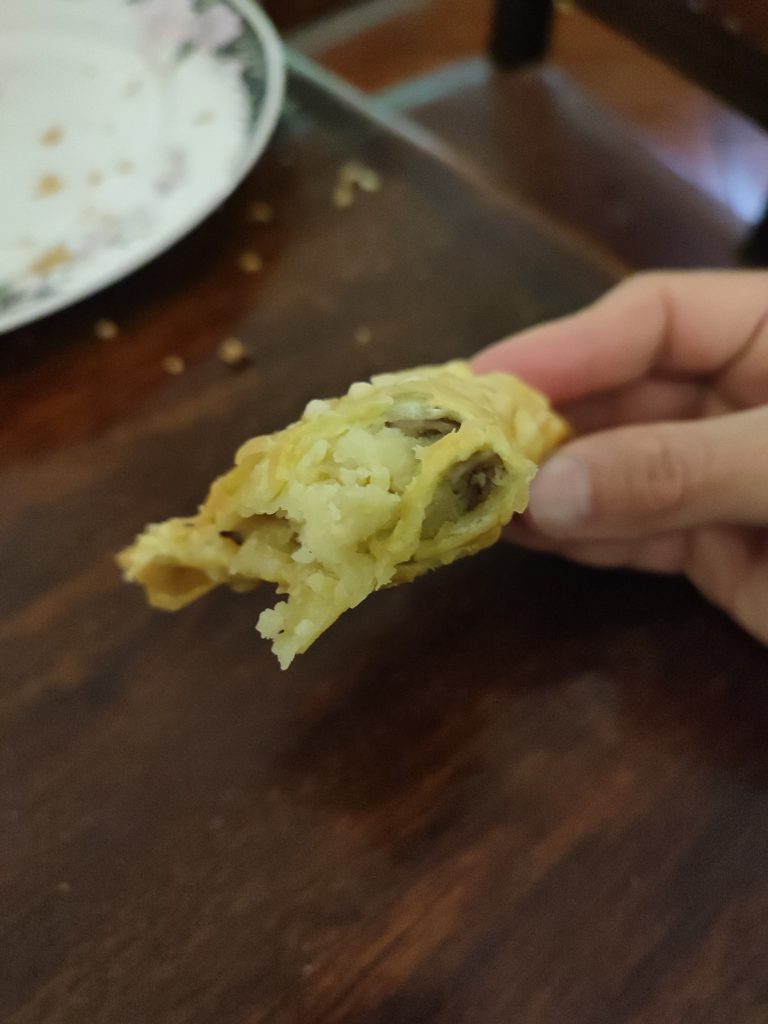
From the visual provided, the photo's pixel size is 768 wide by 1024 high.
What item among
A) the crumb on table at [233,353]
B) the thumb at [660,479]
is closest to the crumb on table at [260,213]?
the crumb on table at [233,353]

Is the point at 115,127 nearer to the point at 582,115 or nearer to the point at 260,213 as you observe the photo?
the point at 260,213

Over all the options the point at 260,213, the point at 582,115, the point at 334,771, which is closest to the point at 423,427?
the point at 334,771

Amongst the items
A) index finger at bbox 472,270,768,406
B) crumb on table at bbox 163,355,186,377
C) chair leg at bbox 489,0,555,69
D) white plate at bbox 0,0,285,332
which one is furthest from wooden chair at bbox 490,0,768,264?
crumb on table at bbox 163,355,186,377

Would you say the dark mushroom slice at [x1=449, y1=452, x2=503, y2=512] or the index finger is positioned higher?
the dark mushroom slice at [x1=449, y1=452, x2=503, y2=512]

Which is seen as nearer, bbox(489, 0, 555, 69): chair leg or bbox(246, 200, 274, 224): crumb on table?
bbox(246, 200, 274, 224): crumb on table

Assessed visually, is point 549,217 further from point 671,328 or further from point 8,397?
point 8,397

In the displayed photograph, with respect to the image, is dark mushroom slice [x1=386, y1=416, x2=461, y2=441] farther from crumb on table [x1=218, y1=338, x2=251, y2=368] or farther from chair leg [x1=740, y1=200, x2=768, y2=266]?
chair leg [x1=740, y1=200, x2=768, y2=266]

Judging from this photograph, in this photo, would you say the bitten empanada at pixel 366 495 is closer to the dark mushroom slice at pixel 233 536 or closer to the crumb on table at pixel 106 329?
the dark mushroom slice at pixel 233 536
